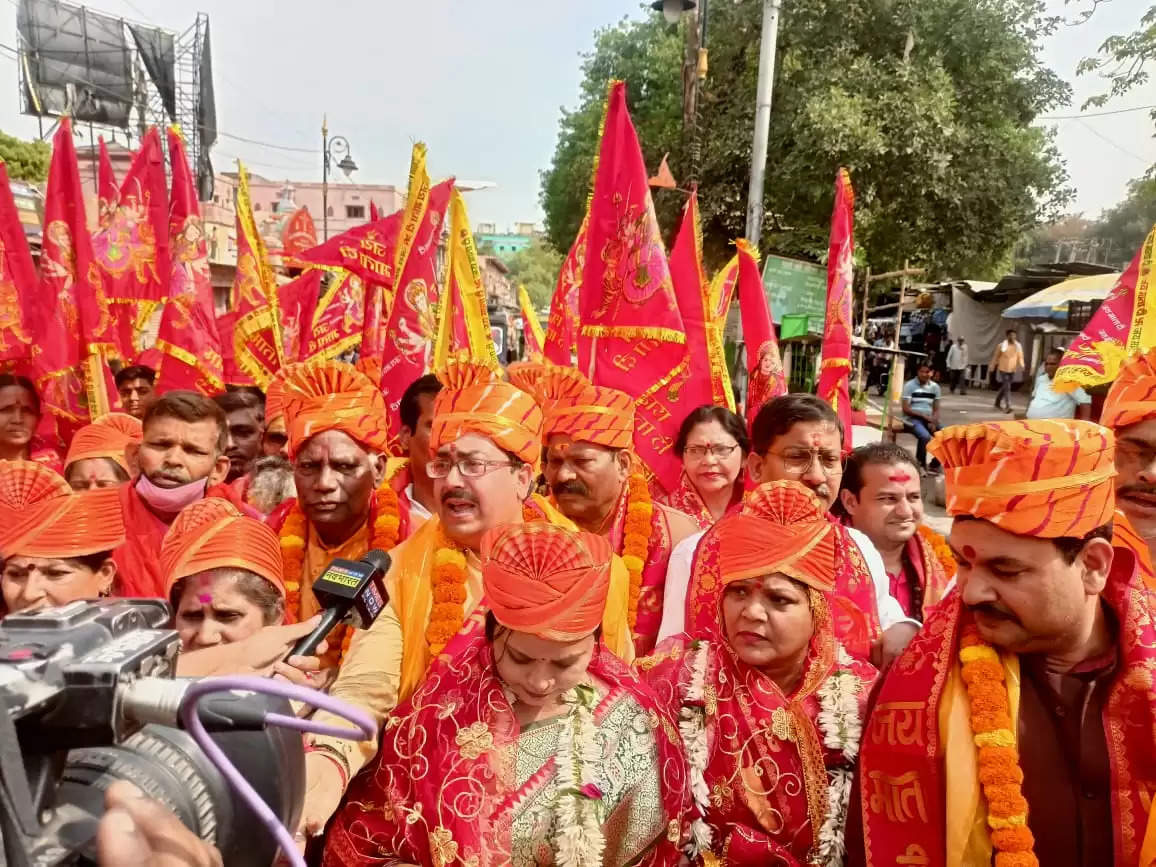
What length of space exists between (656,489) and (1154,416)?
2.25m

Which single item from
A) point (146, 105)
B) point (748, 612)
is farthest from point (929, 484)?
point (146, 105)

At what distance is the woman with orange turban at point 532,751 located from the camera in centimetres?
177

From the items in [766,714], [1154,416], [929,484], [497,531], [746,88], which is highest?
[746,88]

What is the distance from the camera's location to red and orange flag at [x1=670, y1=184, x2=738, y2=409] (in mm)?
4488

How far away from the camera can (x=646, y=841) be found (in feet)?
6.09

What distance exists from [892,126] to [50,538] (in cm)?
1255

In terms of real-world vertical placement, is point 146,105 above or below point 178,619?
above

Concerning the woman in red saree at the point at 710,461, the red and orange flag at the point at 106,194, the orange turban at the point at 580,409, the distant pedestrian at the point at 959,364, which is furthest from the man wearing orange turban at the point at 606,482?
the distant pedestrian at the point at 959,364

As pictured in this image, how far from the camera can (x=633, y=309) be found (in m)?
4.20

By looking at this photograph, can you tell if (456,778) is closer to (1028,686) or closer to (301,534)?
(1028,686)

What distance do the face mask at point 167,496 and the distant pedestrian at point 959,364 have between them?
2073 centimetres

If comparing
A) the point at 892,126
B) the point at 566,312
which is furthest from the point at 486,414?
the point at 892,126

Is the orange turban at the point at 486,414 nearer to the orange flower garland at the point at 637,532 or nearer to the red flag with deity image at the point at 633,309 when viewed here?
the orange flower garland at the point at 637,532

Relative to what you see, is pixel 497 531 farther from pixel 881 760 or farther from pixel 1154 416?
pixel 1154 416
